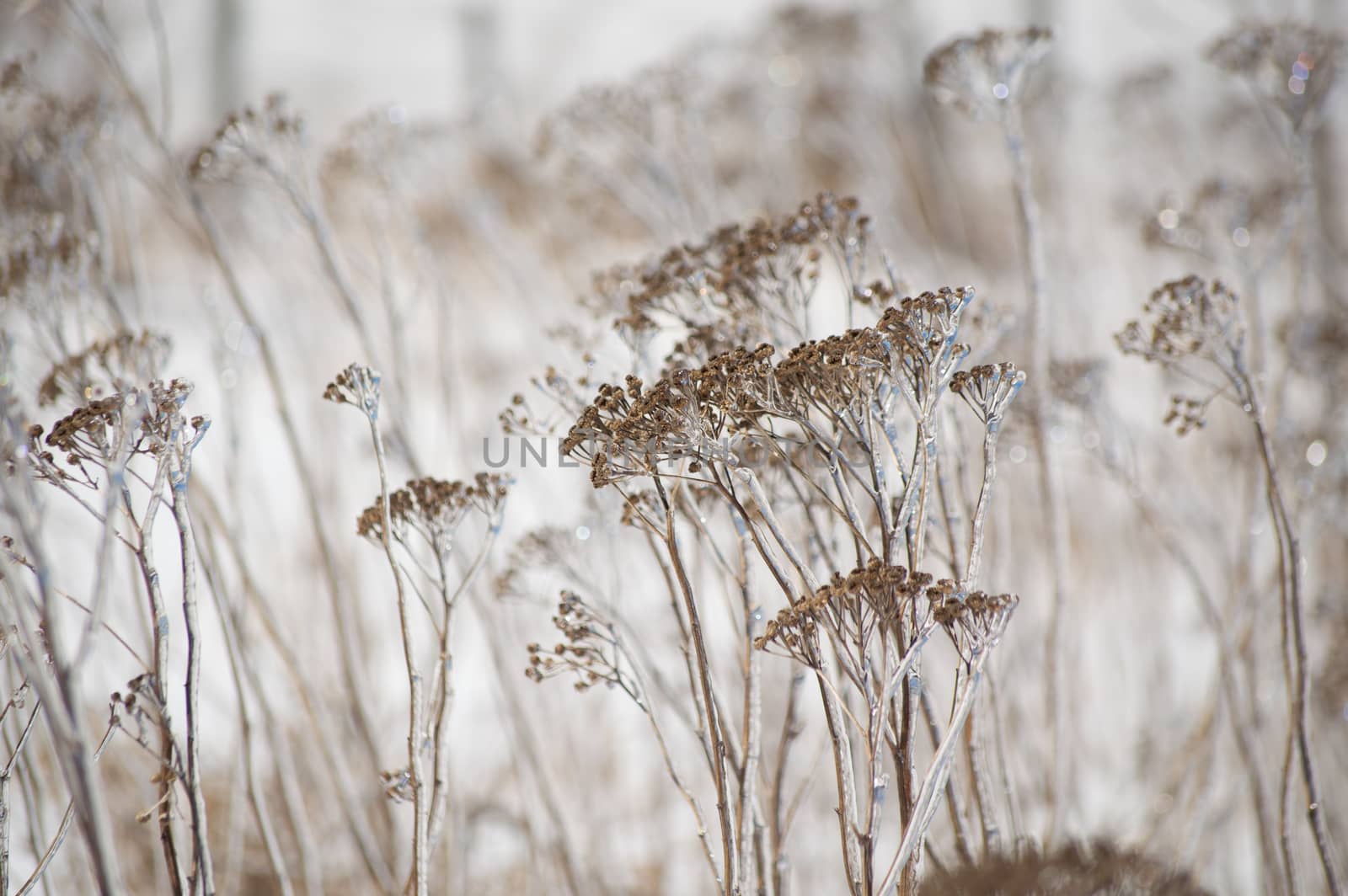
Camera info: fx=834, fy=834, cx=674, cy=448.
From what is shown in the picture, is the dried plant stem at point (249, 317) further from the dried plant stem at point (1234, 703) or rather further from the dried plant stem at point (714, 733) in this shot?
the dried plant stem at point (1234, 703)

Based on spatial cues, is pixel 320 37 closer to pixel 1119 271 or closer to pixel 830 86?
pixel 830 86

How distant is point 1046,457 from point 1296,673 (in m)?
0.35

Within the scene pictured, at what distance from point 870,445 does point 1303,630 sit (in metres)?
0.60

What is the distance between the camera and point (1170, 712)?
212cm

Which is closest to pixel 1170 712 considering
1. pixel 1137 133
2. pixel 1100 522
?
pixel 1100 522

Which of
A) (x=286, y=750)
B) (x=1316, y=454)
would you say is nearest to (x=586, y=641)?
(x=286, y=750)

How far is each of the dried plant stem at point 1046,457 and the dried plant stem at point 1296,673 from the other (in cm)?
23

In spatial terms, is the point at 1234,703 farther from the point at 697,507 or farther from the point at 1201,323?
the point at 697,507

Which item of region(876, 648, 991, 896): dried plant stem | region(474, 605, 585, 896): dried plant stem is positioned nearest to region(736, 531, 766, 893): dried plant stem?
region(876, 648, 991, 896): dried plant stem

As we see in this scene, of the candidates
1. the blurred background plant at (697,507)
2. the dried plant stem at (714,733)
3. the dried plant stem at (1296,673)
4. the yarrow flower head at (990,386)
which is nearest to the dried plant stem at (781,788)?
the blurred background plant at (697,507)

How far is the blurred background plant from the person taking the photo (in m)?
0.65

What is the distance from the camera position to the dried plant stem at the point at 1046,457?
107cm

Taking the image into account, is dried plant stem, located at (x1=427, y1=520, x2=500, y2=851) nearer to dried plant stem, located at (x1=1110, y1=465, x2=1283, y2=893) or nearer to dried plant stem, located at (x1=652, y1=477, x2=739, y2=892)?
dried plant stem, located at (x1=652, y1=477, x2=739, y2=892)

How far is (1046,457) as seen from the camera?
1072mm
